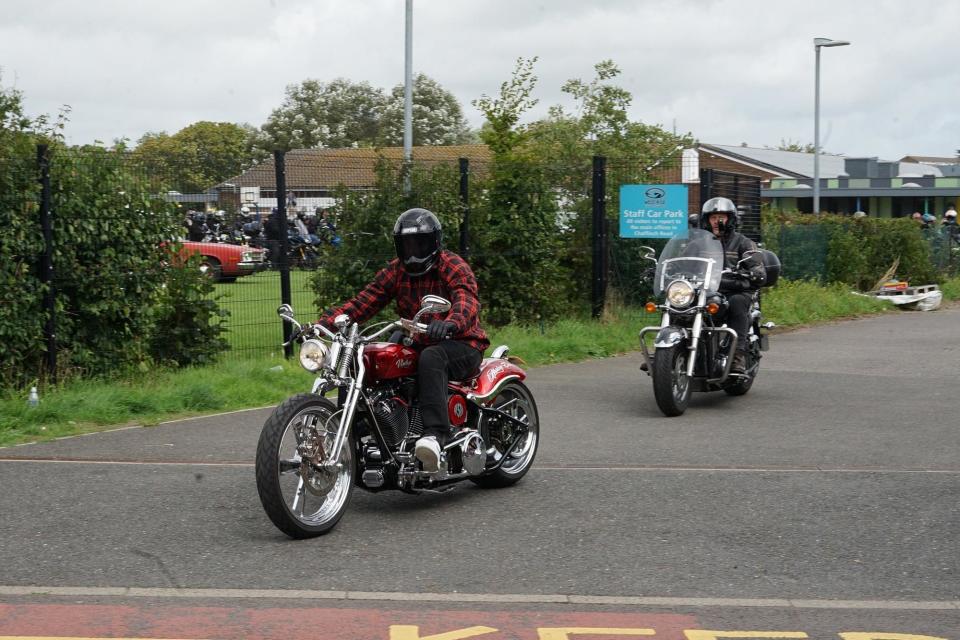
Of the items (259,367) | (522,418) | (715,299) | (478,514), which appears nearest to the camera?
(478,514)

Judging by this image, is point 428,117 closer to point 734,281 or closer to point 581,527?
point 734,281

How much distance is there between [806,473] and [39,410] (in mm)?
5799

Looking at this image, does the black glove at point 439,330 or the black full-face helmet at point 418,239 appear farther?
the black full-face helmet at point 418,239

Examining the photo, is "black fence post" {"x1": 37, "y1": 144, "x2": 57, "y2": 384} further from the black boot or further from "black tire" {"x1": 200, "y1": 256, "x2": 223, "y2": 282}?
the black boot

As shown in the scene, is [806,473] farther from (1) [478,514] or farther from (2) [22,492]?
(2) [22,492]

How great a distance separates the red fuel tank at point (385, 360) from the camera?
22.9 ft

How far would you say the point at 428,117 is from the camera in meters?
92.2

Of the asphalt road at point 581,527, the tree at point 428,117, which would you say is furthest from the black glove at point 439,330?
the tree at point 428,117

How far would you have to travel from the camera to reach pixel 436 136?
91938 mm

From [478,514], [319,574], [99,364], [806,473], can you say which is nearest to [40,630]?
[319,574]

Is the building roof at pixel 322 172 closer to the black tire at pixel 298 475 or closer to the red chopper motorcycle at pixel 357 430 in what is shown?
the red chopper motorcycle at pixel 357 430

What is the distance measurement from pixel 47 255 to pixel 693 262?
551 centimetres

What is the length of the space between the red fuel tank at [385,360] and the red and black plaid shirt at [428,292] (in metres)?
0.23

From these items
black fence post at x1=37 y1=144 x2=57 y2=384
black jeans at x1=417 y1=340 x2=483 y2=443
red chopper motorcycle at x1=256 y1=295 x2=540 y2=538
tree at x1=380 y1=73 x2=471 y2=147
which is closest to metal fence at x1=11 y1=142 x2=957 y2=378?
black fence post at x1=37 y1=144 x2=57 y2=384
